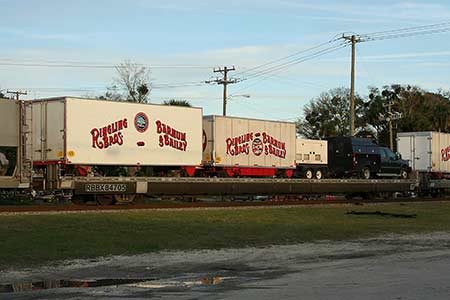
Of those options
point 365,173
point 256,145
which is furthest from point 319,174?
point 256,145

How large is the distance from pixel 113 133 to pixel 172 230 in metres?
10.5

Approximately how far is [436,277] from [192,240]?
672 cm

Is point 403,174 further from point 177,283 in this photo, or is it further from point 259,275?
point 177,283

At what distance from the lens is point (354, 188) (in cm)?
3603

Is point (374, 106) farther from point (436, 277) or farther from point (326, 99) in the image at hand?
point (436, 277)

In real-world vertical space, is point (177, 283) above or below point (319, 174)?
below

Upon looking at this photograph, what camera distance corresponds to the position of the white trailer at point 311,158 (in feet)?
128

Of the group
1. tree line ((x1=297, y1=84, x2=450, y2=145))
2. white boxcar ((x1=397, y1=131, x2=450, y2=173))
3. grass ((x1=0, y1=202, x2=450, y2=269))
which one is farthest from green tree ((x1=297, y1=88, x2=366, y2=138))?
grass ((x1=0, y1=202, x2=450, y2=269))

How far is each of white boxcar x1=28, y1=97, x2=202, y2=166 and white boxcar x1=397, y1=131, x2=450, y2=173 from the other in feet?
61.5

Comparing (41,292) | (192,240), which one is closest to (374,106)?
(192,240)

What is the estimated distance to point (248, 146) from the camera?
3434cm

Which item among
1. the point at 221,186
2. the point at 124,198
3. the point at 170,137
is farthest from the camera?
the point at 221,186

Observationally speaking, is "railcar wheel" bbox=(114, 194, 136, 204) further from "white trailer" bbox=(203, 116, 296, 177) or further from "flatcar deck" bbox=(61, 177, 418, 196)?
"white trailer" bbox=(203, 116, 296, 177)

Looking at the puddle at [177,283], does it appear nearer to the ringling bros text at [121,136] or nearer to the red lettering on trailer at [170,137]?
the ringling bros text at [121,136]
